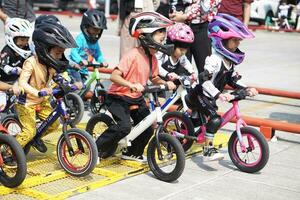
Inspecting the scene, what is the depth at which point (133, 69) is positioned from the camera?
5910 millimetres

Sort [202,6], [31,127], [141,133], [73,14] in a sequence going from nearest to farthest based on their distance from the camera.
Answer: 1. [31,127]
2. [141,133]
3. [202,6]
4. [73,14]

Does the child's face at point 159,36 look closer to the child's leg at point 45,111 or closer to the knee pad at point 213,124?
the knee pad at point 213,124

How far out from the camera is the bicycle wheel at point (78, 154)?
5.45 meters

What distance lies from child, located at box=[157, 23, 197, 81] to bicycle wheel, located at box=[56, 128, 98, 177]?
4.44 ft

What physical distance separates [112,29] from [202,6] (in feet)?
49.9

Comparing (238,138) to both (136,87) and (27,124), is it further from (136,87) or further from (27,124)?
(27,124)

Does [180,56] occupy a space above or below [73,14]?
above

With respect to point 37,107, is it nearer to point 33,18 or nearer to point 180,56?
point 180,56

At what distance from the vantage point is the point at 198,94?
20.6 feet

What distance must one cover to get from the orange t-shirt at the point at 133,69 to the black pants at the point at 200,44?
237cm

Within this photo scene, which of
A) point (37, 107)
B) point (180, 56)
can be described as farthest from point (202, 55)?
point (37, 107)

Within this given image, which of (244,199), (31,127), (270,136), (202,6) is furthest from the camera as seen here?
(202,6)

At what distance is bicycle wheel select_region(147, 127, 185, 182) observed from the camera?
547 centimetres

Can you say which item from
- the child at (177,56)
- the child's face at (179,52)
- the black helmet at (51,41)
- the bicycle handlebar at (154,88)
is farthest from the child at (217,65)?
the black helmet at (51,41)
